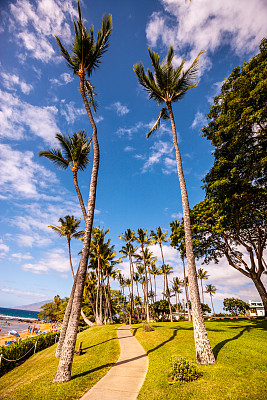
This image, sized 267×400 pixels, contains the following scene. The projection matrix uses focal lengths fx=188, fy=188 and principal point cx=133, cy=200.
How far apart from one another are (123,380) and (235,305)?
3405 inches

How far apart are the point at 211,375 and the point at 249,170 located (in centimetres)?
1072

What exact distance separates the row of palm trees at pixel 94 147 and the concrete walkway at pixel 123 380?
1.67 metres

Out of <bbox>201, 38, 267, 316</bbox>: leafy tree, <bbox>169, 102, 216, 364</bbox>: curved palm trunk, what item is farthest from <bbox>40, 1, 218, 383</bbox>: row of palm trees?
<bbox>201, 38, 267, 316</bbox>: leafy tree

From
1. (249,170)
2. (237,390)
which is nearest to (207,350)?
(237,390)

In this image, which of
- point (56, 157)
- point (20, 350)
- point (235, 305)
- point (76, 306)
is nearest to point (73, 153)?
point (56, 157)

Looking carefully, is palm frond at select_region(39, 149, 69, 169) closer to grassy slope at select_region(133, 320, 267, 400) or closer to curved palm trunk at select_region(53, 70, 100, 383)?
curved palm trunk at select_region(53, 70, 100, 383)

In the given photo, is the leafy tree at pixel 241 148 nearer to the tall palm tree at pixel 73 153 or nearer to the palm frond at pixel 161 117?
the palm frond at pixel 161 117

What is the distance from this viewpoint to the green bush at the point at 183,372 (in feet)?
20.6

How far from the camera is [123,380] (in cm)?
695

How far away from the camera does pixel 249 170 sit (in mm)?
11969

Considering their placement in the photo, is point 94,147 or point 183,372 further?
point 94,147

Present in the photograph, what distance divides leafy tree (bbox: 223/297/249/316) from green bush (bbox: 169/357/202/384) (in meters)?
84.9

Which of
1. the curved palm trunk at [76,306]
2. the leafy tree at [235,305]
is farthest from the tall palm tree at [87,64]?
the leafy tree at [235,305]

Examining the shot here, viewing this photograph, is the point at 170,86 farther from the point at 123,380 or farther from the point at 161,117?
the point at 123,380
